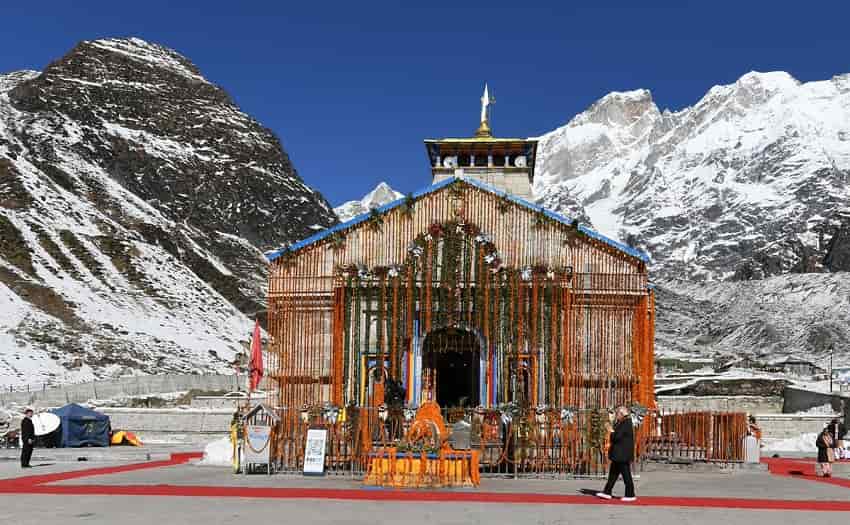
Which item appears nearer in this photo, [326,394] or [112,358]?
[326,394]

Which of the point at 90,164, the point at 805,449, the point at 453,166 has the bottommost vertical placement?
the point at 805,449

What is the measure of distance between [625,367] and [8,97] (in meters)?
136

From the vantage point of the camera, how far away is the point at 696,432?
82.4 ft

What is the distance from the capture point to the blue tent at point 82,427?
111ft

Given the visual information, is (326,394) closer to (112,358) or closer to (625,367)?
(625,367)

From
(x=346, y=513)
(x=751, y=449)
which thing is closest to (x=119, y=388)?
(x=751, y=449)

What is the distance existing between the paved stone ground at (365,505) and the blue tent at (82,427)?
A: 14.2 metres

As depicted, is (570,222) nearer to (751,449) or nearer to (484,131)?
(751,449)

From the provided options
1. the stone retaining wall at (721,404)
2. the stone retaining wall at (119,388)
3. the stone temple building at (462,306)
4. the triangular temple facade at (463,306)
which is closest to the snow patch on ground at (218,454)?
the triangular temple facade at (463,306)

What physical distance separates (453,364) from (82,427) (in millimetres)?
12867

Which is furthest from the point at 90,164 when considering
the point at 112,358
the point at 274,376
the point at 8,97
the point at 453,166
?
the point at 274,376

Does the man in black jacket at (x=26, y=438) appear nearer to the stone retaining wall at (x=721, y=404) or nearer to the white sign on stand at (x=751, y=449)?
the white sign on stand at (x=751, y=449)

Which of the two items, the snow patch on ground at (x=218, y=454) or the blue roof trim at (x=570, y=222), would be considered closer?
the snow patch on ground at (x=218, y=454)

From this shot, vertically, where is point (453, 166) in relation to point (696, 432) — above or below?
above
